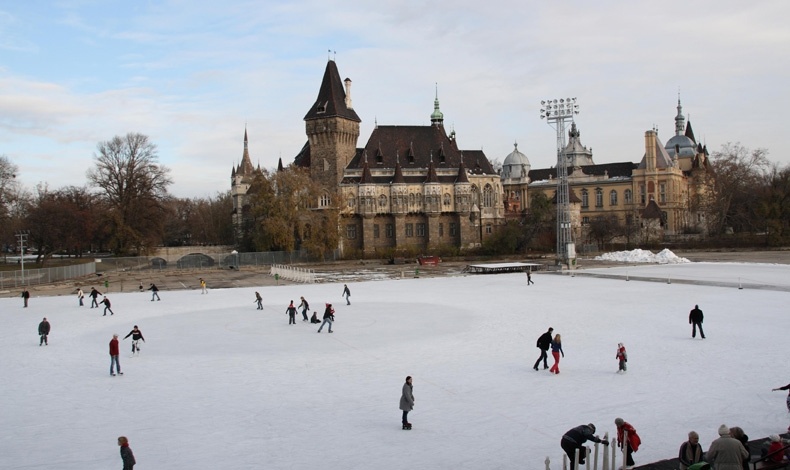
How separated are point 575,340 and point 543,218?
162 feet

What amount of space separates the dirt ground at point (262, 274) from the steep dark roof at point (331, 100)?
717 inches

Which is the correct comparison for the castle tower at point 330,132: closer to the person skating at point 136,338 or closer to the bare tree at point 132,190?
the bare tree at point 132,190

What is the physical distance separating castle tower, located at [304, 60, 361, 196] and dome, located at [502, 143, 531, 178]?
3766cm

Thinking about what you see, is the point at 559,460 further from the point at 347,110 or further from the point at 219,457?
the point at 347,110

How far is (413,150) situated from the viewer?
74.6 m

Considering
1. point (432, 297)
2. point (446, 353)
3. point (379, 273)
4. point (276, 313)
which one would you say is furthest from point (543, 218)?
point (446, 353)

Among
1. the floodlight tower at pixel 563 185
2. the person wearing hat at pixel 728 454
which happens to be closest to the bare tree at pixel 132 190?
the floodlight tower at pixel 563 185

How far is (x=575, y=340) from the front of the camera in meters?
20.0

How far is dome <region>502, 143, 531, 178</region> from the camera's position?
101188 mm


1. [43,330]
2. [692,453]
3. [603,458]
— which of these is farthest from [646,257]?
[692,453]

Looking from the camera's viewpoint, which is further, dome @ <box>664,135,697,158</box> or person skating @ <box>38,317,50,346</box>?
dome @ <box>664,135,697,158</box>

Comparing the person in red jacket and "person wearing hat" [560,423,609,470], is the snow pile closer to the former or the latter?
the person in red jacket

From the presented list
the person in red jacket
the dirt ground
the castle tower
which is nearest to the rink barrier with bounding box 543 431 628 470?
the person in red jacket

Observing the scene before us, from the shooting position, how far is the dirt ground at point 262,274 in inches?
1719
